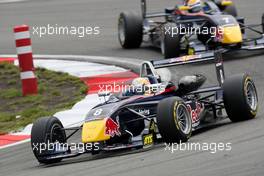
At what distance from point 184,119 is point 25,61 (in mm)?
4846

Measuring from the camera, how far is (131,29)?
57.5 feet

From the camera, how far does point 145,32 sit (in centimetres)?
1769

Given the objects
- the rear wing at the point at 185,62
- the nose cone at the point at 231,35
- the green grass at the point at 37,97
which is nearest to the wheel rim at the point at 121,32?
the green grass at the point at 37,97

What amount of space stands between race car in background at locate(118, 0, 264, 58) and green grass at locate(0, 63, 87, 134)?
210 cm

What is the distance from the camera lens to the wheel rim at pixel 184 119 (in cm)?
934

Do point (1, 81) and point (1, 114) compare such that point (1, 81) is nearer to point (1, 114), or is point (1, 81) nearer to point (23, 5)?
point (1, 114)

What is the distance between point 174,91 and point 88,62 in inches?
245

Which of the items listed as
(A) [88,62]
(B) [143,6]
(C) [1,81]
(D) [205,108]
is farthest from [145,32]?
(D) [205,108]

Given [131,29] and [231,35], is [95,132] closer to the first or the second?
[231,35]

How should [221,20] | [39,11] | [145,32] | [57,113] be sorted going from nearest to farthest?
[57,113] < [221,20] < [145,32] < [39,11]

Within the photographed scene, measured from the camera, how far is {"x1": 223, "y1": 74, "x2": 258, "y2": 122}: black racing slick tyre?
10133mm

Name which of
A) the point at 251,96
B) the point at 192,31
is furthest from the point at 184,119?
the point at 192,31

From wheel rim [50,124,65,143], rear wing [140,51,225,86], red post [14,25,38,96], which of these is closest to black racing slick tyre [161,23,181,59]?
red post [14,25,38,96]

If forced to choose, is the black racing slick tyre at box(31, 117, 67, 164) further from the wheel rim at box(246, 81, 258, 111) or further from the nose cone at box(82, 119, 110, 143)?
the wheel rim at box(246, 81, 258, 111)
